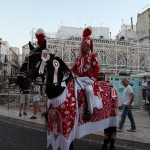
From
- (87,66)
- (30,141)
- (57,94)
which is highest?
(87,66)

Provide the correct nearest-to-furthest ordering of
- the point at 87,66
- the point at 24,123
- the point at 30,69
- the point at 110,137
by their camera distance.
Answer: the point at 30,69 → the point at 87,66 → the point at 110,137 → the point at 24,123

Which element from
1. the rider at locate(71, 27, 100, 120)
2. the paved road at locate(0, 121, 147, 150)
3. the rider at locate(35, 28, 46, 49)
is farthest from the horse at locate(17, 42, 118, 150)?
the paved road at locate(0, 121, 147, 150)

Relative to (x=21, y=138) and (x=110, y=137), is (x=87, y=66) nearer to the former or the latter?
(x=110, y=137)

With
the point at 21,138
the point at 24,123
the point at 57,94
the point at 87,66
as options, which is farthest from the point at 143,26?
the point at 57,94

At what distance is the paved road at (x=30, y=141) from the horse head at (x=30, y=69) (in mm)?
2938

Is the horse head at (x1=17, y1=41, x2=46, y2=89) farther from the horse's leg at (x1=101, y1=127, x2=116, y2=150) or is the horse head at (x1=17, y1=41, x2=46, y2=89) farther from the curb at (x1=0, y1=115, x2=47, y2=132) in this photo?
the curb at (x1=0, y1=115, x2=47, y2=132)

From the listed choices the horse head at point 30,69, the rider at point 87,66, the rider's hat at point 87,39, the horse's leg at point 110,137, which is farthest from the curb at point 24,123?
the horse head at point 30,69

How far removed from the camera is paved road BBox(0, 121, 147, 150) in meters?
7.75

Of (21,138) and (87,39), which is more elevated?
(87,39)

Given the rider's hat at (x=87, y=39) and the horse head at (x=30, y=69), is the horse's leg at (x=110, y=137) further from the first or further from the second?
the horse head at (x=30, y=69)

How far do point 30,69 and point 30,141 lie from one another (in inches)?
149

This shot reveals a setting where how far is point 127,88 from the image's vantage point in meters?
9.71

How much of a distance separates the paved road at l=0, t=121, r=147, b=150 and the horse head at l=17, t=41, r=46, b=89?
294cm

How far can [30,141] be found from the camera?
8461mm
